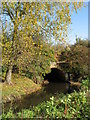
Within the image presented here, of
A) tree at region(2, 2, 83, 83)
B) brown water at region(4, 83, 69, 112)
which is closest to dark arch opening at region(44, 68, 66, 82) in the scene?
brown water at region(4, 83, 69, 112)

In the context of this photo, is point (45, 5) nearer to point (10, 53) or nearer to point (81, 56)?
point (10, 53)

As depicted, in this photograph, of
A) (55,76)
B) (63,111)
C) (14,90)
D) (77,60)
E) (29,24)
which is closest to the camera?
(63,111)

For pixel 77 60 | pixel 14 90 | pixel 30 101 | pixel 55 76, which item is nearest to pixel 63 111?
pixel 30 101

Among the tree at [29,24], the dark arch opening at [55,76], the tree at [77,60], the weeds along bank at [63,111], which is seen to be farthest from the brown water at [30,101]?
the dark arch opening at [55,76]

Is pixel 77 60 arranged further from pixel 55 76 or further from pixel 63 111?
pixel 63 111

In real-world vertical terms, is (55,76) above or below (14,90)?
below

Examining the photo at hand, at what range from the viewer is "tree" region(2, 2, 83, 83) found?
587 centimetres

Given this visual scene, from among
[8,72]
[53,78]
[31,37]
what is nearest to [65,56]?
[53,78]

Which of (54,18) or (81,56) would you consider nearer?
(54,18)

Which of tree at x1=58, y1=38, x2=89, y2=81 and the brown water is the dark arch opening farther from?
the brown water

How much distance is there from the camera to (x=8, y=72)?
787 cm

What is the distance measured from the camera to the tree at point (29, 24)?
19.2 feet

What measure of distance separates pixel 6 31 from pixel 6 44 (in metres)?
0.65

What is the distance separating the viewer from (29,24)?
5.92 m
